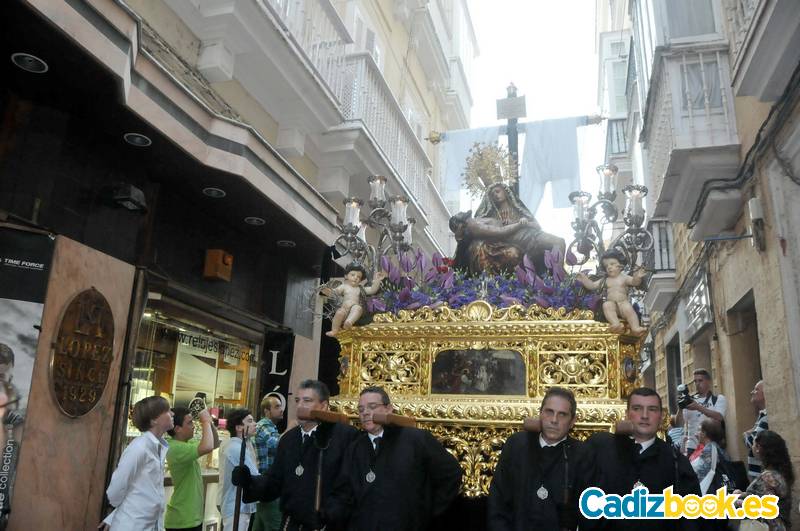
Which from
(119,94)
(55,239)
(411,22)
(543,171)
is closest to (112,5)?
(119,94)

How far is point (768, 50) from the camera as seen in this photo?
15.6ft

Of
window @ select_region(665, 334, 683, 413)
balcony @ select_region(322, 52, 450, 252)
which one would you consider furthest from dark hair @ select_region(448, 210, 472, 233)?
window @ select_region(665, 334, 683, 413)

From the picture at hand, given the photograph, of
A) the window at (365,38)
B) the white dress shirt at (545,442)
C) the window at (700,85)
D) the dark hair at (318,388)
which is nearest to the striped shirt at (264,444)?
the dark hair at (318,388)

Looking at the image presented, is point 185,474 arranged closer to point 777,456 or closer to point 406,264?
point 406,264

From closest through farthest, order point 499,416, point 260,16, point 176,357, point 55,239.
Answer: point 499,416 < point 55,239 < point 260,16 < point 176,357

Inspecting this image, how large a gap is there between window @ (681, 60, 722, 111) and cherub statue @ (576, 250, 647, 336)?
3084mm

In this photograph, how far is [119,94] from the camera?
168 inches

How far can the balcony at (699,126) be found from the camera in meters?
6.23

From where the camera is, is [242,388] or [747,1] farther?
[242,388]

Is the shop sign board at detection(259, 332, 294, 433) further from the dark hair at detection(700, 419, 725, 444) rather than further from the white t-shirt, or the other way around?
the dark hair at detection(700, 419, 725, 444)

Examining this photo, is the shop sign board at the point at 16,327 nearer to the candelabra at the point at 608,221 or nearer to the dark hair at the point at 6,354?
the dark hair at the point at 6,354

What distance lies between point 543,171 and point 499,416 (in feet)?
12.1

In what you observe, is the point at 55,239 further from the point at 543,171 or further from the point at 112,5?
the point at 543,171

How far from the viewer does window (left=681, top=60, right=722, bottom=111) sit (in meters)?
6.37
